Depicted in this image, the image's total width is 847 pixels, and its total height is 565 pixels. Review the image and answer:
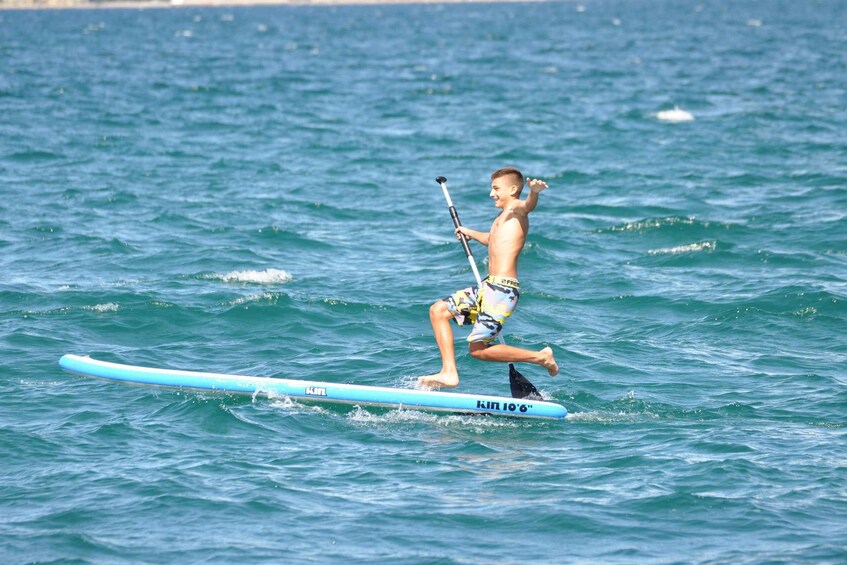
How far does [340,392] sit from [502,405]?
170cm

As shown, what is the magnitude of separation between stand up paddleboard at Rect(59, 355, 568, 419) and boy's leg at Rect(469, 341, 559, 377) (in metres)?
0.43

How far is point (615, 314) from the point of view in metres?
16.8

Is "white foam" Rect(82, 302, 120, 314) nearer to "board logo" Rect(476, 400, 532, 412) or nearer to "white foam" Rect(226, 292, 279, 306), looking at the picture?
"white foam" Rect(226, 292, 279, 306)

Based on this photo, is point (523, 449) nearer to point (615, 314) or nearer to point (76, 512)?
point (76, 512)

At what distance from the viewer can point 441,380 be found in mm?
12344

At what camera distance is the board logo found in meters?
12.0

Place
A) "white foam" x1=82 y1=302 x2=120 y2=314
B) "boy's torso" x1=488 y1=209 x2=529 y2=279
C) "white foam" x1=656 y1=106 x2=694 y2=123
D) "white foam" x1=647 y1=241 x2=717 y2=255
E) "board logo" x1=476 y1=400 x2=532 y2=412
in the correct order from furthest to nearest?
"white foam" x1=656 y1=106 x2=694 y2=123 < "white foam" x1=647 y1=241 x2=717 y2=255 < "white foam" x1=82 y1=302 x2=120 y2=314 < "board logo" x1=476 y1=400 x2=532 y2=412 < "boy's torso" x1=488 y1=209 x2=529 y2=279

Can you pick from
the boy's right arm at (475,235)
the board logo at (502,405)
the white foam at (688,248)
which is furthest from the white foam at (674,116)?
the board logo at (502,405)

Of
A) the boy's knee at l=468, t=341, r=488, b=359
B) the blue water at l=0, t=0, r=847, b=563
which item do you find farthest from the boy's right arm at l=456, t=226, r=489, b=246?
the blue water at l=0, t=0, r=847, b=563

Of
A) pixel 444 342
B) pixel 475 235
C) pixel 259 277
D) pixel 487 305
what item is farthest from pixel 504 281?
pixel 259 277

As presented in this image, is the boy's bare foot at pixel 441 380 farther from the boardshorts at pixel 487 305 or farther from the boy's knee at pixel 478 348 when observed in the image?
the boardshorts at pixel 487 305

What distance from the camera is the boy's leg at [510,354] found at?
12.2m

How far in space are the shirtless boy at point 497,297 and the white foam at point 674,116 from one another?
25139 mm

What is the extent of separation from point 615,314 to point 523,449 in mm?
5750
